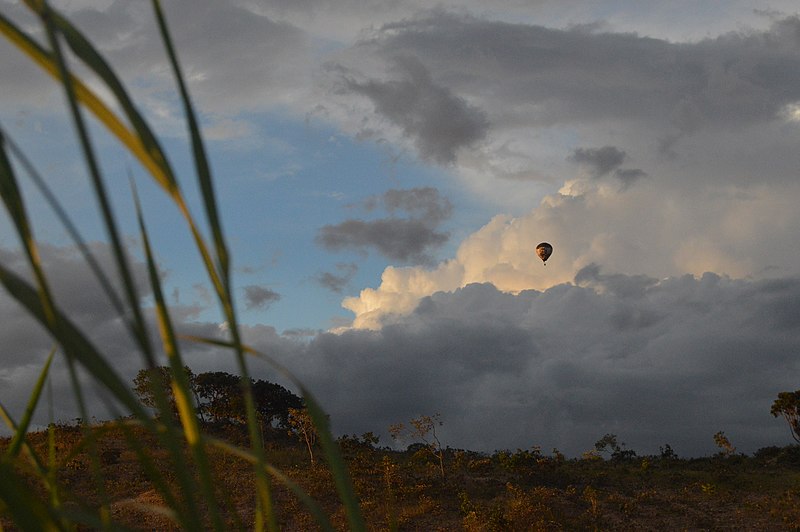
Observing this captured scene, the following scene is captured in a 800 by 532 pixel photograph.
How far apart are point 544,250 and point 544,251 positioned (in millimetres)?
54

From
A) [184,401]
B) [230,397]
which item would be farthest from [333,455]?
[230,397]

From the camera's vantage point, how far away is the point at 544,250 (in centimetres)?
3925

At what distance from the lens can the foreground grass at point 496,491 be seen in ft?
52.6

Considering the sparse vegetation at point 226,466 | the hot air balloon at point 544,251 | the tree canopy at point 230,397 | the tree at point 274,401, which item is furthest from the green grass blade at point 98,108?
the hot air balloon at point 544,251

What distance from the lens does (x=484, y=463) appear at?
2161 cm

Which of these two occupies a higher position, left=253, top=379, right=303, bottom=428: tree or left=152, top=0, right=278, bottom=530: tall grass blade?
left=253, top=379, right=303, bottom=428: tree

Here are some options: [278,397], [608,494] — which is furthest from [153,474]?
[278,397]

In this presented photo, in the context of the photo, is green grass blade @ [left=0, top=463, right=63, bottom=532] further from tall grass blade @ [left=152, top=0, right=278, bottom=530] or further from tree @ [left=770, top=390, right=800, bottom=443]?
tree @ [left=770, top=390, right=800, bottom=443]

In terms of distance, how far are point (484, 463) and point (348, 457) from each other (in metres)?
4.09

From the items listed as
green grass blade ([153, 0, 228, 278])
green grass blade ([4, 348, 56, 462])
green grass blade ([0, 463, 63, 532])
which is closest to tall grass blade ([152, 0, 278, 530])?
green grass blade ([153, 0, 228, 278])

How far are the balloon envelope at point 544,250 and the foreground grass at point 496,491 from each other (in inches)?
615

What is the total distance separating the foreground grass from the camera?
16.0 m

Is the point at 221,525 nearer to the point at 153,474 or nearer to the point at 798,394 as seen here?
the point at 153,474

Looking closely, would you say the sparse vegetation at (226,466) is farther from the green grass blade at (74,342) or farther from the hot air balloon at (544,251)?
the hot air balloon at (544,251)
